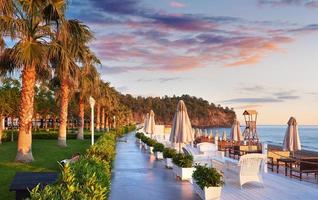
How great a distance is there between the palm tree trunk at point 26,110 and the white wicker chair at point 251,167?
967 centimetres

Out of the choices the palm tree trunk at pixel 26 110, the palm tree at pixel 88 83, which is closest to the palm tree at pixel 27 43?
the palm tree trunk at pixel 26 110

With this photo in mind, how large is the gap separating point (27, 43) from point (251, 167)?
33.4 ft

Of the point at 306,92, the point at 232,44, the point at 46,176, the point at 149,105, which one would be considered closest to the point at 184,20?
the point at 232,44

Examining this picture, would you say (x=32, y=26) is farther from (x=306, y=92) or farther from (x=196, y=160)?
(x=306, y=92)

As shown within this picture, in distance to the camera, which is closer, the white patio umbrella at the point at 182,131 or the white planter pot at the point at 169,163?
the white patio umbrella at the point at 182,131

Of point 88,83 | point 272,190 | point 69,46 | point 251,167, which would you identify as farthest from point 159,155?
point 88,83

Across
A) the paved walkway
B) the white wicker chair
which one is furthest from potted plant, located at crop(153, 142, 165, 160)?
the white wicker chair

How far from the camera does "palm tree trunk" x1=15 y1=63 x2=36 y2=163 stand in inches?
672

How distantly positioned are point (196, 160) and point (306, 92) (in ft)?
71.9

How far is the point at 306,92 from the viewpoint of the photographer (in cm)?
3412

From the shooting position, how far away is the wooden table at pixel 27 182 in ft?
26.8

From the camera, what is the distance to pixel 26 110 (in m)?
17.3

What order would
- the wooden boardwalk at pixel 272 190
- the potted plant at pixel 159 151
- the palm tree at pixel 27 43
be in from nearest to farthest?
1. the wooden boardwalk at pixel 272 190
2. the palm tree at pixel 27 43
3. the potted plant at pixel 159 151

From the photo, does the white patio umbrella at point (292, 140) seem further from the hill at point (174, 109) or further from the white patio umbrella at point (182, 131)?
the hill at point (174, 109)
